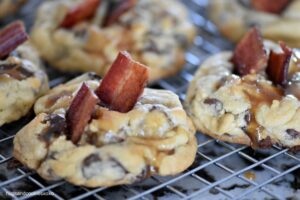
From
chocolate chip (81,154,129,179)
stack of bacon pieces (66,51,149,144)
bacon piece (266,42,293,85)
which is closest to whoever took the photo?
chocolate chip (81,154,129,179)

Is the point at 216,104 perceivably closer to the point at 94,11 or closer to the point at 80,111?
the point at 80,111

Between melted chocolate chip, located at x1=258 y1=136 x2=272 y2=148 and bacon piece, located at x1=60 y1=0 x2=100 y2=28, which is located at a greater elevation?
bacon piece, located at x1=60 y1=0 x2=100 y2=28

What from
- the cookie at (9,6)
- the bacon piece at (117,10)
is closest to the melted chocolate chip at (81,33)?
the bacon piece at (117,10)

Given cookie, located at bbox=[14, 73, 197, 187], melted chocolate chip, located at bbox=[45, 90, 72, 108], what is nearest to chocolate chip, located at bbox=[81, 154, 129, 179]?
cookie, located at bbox=[14, 73, 197, 187]

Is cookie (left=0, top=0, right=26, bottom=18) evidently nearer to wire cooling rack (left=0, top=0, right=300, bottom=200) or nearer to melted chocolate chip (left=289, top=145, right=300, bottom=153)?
wire cooling rack (left=0, top=0, right=300, bottom=200)

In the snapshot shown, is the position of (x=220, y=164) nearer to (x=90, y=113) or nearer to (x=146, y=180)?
(x=146, y=180)

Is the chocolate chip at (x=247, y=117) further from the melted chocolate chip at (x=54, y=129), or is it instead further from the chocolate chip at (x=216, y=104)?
the melted chocolate chip at (x=54, y=129)

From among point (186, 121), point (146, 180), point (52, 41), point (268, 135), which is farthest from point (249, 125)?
point (52, 41)
